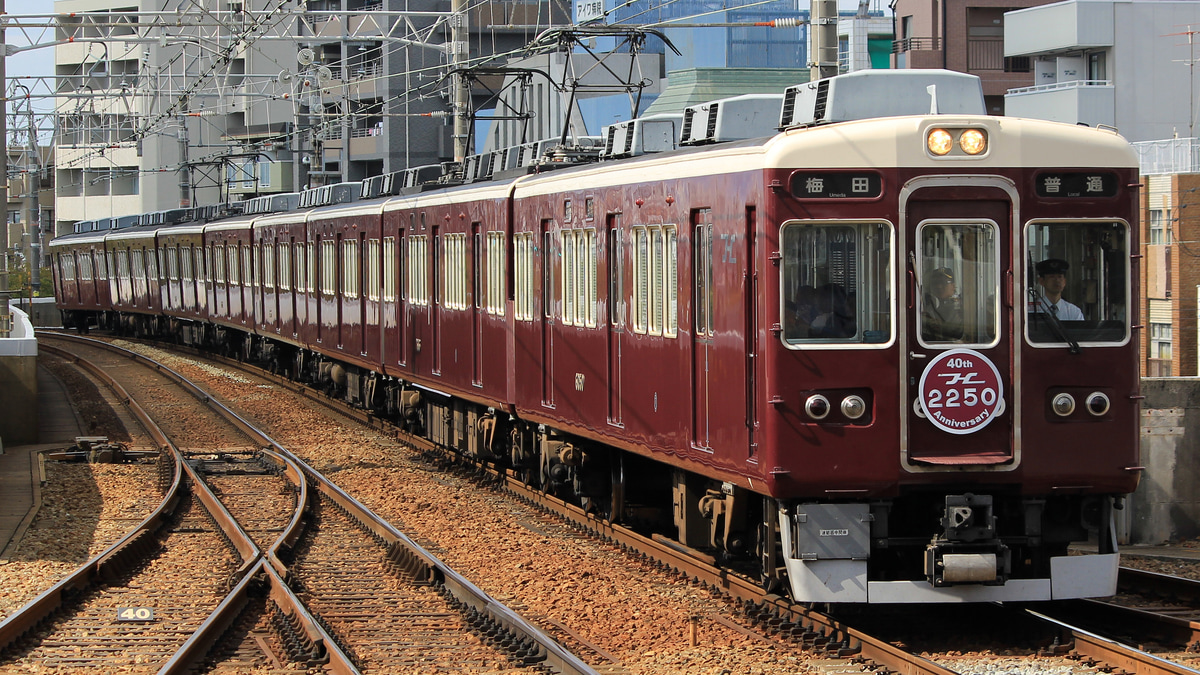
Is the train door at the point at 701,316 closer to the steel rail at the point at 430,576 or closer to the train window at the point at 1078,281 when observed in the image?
the steel rail at the point at 430,576

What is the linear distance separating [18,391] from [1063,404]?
47.0 ft

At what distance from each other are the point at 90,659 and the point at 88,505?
252 inches

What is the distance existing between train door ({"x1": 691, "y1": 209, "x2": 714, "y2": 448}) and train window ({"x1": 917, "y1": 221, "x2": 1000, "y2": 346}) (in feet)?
4.74

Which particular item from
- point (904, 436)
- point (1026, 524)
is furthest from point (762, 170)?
point (1026, 524)

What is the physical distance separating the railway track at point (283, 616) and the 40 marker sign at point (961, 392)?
2.26 metres

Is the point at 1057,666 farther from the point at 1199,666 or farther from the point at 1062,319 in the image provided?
the point at 1062,319

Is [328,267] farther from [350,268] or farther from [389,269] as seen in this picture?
[389,269]

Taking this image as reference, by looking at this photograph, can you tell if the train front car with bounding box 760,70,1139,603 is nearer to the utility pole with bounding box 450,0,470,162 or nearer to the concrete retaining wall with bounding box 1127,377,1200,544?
the concrete retaining wall with bounding box 1127,377,1200,544

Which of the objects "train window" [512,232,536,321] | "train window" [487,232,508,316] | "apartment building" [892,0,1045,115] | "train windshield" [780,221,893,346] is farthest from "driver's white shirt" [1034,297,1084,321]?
"apartment building" [892,0,1045,115]

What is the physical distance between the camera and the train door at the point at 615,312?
10.9m

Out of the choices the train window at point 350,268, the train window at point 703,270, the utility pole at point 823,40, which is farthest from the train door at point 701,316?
the train window at point 350,268

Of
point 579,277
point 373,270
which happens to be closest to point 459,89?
point 373,270

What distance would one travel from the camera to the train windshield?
8.04 meters

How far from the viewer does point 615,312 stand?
11.1 meters
